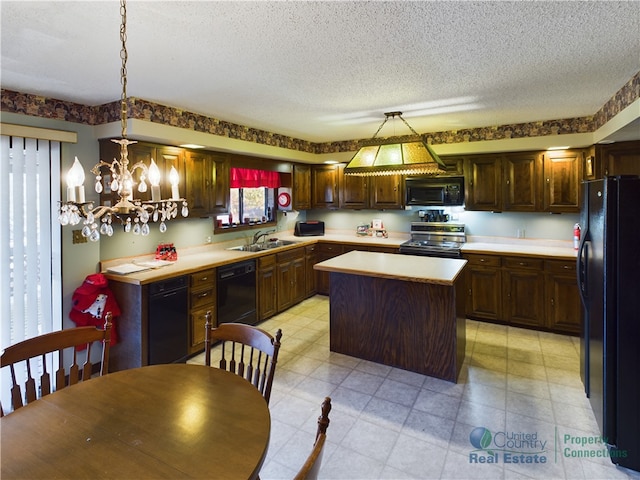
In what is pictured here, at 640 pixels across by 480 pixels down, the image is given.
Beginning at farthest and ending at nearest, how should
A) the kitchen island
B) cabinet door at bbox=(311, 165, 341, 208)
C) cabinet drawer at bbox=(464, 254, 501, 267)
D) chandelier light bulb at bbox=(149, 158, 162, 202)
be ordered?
cabinet door at bbox=(311, 165, 341, 208) → cabinet drawer at bbox=(464, 254, 501, 267) → the kitchen island → chandelier light bulb at bbox=(149, 158, 162, 202)

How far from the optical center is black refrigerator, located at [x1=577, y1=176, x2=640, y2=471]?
84.1 inches

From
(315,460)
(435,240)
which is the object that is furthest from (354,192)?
(315,460)

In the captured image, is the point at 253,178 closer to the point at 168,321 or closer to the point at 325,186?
the point at 325,186

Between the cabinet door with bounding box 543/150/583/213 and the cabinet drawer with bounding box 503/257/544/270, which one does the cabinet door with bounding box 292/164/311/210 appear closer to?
the cabinet drawer with bounding box 503/257/544/270

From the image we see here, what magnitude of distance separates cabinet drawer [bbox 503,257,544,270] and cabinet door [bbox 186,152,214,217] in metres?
3.71

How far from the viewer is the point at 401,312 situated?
11.1 feet

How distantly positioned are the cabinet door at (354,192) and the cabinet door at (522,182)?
1.99m

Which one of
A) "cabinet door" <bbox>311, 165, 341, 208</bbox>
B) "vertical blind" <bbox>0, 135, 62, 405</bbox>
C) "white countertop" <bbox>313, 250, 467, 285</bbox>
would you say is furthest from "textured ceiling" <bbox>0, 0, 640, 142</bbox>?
"cabinet door" <bbox>311, 165, 341, 208</bbox>

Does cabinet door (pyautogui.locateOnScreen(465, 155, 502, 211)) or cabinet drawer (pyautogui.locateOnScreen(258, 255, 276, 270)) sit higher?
cabinet door (pyautogui.locateOnScreen(465, 155, 502, 211))

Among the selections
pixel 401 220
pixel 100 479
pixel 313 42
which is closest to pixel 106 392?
pixel 100 479

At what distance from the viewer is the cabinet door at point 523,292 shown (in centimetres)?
430

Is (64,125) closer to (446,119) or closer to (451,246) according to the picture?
(446,119)

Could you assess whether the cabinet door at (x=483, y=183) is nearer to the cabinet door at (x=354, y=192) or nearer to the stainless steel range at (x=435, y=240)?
the stainless steel range at (x=435, y=240)

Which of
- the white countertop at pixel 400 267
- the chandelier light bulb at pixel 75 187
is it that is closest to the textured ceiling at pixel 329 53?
the chandelier light bulb at pixel 75 187
